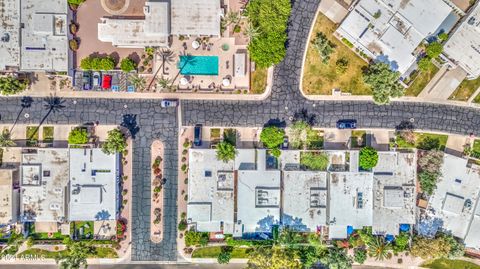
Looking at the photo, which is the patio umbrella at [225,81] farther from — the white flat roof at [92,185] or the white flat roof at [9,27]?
the white flat roof at [9,27]

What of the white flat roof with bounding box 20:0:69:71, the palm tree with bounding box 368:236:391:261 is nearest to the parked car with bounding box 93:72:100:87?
the white flat roof with bounding box 20:0:69:71

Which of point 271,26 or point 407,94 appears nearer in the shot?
point 271,26

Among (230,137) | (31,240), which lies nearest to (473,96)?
(230,137)

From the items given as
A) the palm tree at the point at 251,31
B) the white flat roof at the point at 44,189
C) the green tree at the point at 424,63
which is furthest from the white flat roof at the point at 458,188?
the white flat roof at the point at 44,189

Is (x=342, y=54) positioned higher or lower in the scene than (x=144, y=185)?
higher

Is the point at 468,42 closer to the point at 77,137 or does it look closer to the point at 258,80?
the point at 258,80

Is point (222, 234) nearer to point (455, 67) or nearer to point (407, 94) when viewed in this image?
point (407, 94)

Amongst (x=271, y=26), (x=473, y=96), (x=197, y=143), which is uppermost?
(x=271, y=26)
